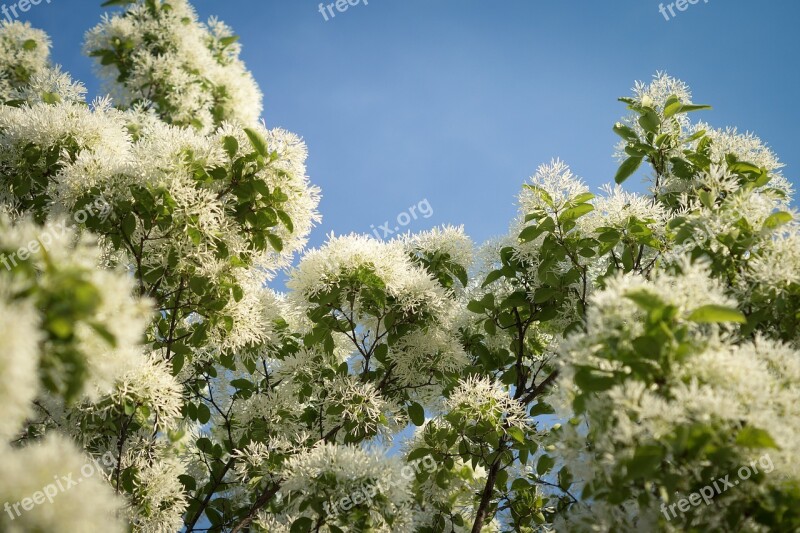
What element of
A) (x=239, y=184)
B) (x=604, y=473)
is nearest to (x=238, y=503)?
(x=239, y=184)

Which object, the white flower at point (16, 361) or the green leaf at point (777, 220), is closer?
the white flower at point (16, 361)

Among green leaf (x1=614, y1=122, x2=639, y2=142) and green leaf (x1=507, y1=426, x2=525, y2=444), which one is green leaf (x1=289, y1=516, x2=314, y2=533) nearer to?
green leaf (x1=507, y1=426, x2=525, y2=444)

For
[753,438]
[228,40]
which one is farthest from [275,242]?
[228,40]

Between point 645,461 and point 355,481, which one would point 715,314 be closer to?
point 645,461

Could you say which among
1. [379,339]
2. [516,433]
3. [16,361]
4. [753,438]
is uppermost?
[379,339]

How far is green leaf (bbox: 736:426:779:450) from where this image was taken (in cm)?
154

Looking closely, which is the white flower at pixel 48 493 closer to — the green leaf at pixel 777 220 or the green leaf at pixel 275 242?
the green leaf at pixel 275 242

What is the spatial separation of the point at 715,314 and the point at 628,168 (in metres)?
2.08

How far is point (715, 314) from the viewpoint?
166 centimetres

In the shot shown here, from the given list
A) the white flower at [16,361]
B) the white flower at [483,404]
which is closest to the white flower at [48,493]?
the white flower at [16,361]

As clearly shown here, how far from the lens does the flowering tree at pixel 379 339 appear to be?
1.56 meters

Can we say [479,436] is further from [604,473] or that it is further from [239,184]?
[239,184]

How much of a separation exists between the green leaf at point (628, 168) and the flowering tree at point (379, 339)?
0.05 ft

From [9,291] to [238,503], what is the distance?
9.78ft
